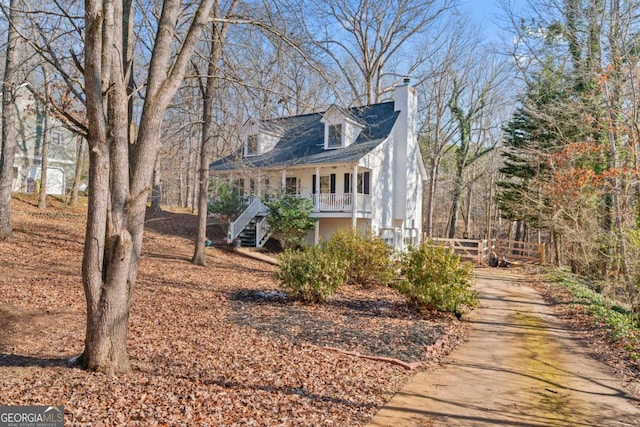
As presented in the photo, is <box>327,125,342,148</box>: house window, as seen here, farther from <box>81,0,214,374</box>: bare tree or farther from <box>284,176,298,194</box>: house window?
<box>81,0,214,374</box>: bare tree

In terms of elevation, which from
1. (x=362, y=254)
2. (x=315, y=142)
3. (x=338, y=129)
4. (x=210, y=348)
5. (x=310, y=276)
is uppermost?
(x=338, y=129)

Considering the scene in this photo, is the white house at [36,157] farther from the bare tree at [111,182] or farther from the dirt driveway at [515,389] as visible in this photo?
the dirt driveway at [515,389]

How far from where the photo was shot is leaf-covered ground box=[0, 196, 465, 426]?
3.73 m

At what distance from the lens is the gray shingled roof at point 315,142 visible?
58.2 ft

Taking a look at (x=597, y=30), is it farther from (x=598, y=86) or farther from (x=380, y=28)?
(x=380, y=28)

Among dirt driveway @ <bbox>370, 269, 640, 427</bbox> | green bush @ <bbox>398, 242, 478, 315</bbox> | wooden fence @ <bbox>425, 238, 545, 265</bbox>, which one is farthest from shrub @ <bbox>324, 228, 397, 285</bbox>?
wooden fence @ <bbox>425, 238, 545, 265</bbox>

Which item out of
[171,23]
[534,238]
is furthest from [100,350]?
[534,238]

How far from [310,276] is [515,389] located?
4.50 metres

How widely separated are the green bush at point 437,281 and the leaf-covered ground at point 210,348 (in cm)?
39

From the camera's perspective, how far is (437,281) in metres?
8.23

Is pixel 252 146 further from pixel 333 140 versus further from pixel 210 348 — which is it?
pixel 210 348

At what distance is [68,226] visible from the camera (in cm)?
1501

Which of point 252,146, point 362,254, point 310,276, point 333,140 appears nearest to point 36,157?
point 252,146

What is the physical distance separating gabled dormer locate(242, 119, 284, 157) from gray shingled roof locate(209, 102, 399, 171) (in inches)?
9.4
